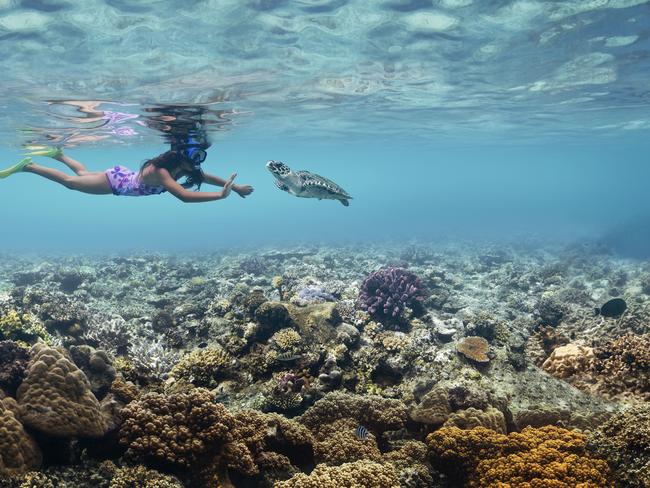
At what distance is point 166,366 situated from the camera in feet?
26.1

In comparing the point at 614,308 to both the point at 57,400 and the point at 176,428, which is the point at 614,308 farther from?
the point at 57,400

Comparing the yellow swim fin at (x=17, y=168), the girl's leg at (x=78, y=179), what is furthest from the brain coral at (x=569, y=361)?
the yellow swim fin at (x=17, y=168)

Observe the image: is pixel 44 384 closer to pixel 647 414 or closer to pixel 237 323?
pixel 237 323

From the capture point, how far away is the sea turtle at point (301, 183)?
28.2 feet

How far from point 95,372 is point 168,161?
17.9 ft

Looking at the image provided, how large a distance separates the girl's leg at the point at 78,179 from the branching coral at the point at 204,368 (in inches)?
217

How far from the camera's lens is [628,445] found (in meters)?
4.40

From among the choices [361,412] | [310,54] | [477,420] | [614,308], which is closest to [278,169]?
[361,412]


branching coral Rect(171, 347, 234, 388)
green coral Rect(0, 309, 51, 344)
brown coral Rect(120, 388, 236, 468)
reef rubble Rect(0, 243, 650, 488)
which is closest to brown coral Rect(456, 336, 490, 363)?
A: reef rubble Rect(0, 243, 650, 488)

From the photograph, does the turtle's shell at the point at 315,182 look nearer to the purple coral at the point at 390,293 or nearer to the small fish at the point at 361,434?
the purple coral at the point at 390,293

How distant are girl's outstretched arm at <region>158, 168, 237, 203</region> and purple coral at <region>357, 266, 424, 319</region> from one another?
17.0 feet

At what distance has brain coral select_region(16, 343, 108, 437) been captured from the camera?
14.4 ft

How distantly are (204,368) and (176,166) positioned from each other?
16.7 feet

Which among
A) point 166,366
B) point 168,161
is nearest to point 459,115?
point 168,161
